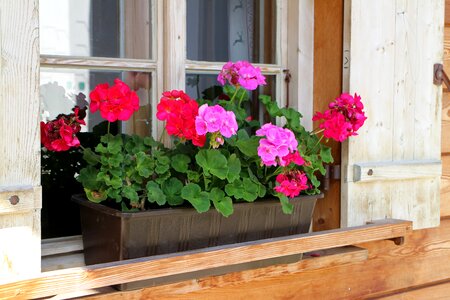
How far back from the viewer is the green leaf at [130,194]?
149 centimetres

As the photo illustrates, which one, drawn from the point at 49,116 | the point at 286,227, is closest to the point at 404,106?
the point at 286,227

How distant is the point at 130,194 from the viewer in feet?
4.90

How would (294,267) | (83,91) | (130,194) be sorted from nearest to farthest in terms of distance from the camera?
(130,194) → (83,91) → (294,267)

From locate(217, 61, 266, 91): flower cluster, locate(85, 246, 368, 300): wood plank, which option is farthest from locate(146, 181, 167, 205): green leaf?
locate(217, 61, 266, 91): flower cluster

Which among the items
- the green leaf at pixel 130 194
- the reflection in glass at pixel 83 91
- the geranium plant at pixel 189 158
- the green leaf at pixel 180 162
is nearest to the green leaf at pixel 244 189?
the geranium plant at pixel 189 158

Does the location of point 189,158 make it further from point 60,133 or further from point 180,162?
point 60,133

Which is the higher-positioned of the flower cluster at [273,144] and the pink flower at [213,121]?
the pink flower at [213,121]

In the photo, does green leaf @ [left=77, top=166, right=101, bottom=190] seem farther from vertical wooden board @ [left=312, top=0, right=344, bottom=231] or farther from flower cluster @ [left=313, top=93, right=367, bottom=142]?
vertical wooden board @ [left=312, top=0, right=344, bottom=231]

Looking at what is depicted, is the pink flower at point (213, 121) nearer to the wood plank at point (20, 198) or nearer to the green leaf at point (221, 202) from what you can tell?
the green leaf at point (221, 202)

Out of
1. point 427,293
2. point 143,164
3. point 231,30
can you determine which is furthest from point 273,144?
point 427,293

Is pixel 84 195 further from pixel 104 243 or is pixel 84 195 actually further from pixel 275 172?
pixel 275 172

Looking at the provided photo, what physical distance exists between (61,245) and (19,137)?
0.41 meters

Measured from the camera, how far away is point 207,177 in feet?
5.24

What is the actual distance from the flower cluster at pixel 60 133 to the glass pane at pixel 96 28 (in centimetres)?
21
